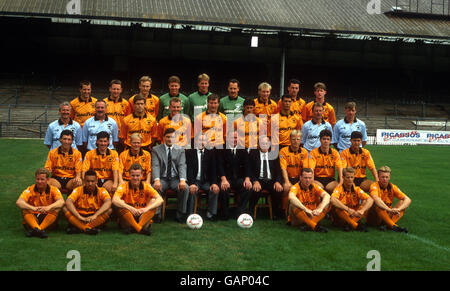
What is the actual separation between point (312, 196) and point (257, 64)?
2624 centimetres

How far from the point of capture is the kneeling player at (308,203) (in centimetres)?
712

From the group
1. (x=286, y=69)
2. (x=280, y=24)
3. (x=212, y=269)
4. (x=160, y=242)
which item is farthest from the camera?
(x=286, y=69)

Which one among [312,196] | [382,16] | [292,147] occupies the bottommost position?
[312,196]

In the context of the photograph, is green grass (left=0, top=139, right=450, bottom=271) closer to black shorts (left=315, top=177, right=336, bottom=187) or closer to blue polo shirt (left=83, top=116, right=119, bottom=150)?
black shorts (left=315, top=177, right=336, bottom=187)

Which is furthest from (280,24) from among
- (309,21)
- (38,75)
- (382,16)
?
(38,75)

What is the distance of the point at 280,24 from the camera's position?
27.6m

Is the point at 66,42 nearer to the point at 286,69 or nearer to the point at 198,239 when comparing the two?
the point at 286,69

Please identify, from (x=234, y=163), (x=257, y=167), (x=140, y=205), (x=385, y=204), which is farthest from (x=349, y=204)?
(x=140, y=205)

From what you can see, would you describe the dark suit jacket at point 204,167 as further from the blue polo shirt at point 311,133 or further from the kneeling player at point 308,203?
the blue polo shirt at point 311,133

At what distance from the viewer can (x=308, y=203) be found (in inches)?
295

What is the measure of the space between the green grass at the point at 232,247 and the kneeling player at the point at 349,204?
218 millimetres

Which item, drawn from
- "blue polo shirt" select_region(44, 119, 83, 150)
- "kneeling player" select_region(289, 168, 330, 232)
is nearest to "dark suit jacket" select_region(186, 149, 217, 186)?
"kneeling player" select_region(289, 168, 330, 232)

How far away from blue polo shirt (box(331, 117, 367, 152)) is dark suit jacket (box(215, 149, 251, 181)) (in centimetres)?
226

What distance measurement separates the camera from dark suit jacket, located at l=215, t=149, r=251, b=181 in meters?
8.18
